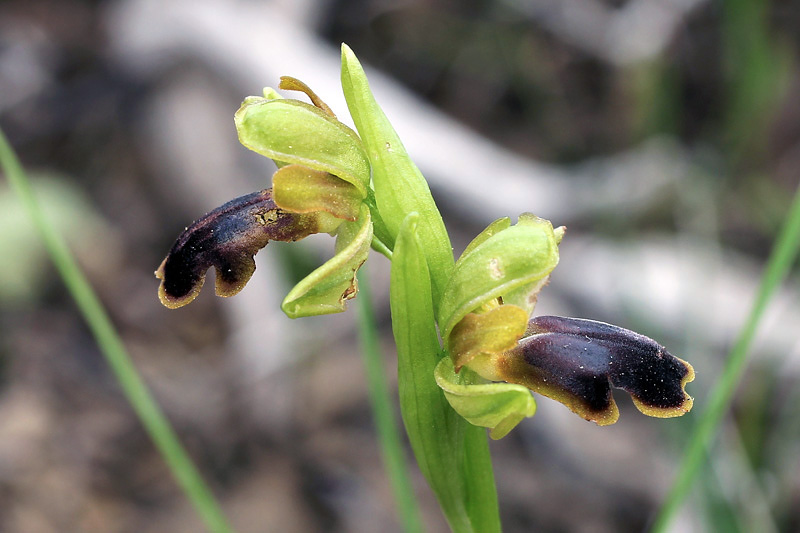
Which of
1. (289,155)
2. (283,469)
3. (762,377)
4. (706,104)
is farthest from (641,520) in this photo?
(706,104)

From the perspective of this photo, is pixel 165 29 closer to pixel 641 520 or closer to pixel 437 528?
pixel 437 528

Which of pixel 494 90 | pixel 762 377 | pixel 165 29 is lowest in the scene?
pixel 762 377

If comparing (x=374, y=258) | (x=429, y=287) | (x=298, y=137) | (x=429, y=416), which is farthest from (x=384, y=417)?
(x=374, y=258)

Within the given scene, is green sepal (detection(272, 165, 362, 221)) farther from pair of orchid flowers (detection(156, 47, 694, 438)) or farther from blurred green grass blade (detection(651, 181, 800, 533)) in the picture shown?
blurred green grass blade (detection(651, 181, 800, 533))

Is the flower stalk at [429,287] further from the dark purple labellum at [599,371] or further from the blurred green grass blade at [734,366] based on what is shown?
the blurred green grass blade at [734,366]

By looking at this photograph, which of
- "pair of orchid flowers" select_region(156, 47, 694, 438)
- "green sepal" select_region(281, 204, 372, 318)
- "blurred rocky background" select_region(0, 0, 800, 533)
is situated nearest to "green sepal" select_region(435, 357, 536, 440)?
"pair of orchid flowers" select_region(156, 47, 694, 438)

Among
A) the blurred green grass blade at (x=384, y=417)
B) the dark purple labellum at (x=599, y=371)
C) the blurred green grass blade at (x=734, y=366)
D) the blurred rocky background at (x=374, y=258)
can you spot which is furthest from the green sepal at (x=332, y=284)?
the blurred rocky background at (x=374, y=258)
